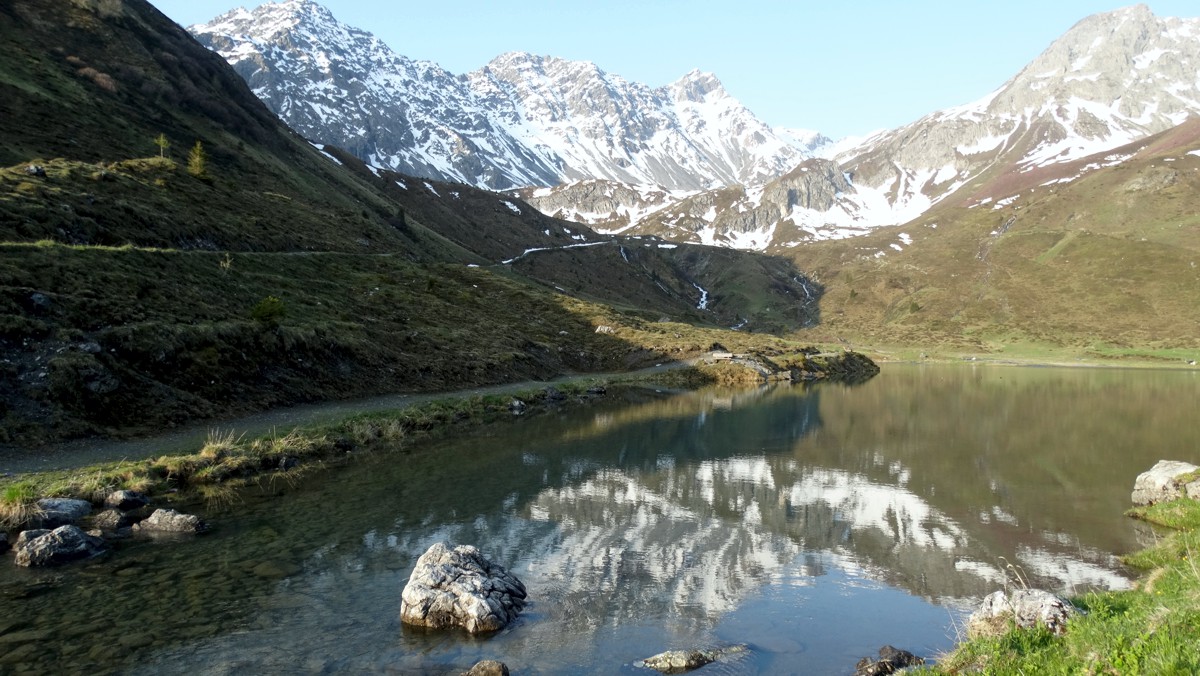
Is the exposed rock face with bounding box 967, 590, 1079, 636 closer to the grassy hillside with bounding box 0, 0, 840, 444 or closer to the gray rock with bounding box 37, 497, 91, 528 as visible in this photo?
the gray rock with bounding box 37, 497, 91, 528

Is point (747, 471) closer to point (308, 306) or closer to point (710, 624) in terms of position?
point (710, 624)

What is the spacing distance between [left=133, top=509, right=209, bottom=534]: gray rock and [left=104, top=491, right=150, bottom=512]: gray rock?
206cm

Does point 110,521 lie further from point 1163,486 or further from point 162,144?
point 162,144

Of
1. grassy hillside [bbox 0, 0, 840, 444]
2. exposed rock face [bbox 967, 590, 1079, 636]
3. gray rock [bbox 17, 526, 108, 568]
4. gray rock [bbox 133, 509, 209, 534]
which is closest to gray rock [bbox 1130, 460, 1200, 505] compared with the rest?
exposed rock face [bbox 967, 590, 1079, 636]

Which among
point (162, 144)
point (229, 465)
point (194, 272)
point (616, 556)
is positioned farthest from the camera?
point (162, 144)

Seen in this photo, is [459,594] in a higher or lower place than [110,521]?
lower

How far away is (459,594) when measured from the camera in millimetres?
15781

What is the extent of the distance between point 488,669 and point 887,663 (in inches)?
329

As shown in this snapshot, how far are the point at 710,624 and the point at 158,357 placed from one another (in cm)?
3625

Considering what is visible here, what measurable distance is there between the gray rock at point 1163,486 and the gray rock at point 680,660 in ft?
76.4

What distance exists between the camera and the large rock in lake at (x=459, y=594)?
50.6 feet

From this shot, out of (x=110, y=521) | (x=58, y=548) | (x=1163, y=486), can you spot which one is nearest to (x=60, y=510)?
(x=110, y=521)

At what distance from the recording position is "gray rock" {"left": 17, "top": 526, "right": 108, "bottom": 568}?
61.0 ft

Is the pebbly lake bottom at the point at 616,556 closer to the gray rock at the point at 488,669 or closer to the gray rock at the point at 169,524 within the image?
the gray rock at the point at 488,669
